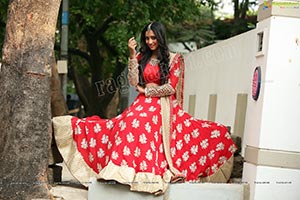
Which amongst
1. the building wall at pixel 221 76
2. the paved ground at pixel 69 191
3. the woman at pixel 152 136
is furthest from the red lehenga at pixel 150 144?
the building wall at pixel 221 76

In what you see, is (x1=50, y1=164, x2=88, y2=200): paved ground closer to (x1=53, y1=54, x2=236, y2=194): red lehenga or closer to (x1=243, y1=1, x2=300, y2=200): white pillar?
(x1=53, y1=54, x2=236, y2=194): red lehenga

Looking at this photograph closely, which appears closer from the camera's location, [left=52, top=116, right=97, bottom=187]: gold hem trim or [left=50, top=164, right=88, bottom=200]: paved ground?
[left=50, top=164, right=88, bottom=200]: paved ground

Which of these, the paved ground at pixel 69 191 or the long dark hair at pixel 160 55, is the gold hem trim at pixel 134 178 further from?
the long dark hair at pixel 160 55

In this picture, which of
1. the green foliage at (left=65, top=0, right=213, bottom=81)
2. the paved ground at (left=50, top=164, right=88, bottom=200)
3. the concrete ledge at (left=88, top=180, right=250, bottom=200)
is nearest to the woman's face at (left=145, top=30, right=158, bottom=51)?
the concrete ledge at (left=88, top=180, right=250, bottom=200)

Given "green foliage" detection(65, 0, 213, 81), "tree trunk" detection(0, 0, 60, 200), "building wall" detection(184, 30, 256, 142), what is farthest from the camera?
"green foliage" detection(65, 0, 213, 81)

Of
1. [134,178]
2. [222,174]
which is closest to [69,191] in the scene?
[134,178]

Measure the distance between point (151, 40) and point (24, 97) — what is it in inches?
51.4

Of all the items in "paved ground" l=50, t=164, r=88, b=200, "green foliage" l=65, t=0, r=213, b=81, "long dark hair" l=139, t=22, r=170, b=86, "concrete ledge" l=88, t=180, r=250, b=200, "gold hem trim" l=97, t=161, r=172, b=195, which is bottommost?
"paved ground" l=50, t=164, r=88, b=200

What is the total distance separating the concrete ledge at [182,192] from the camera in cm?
550

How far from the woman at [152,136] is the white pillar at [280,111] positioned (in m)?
0.65

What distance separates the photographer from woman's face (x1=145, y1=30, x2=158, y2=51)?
19.2 ft

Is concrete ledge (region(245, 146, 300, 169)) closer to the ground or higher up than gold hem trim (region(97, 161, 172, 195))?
higher up

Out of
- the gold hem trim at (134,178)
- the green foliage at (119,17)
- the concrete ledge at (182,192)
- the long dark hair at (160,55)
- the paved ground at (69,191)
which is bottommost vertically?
the paved ground at (69,191)

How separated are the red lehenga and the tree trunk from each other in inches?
23.1
